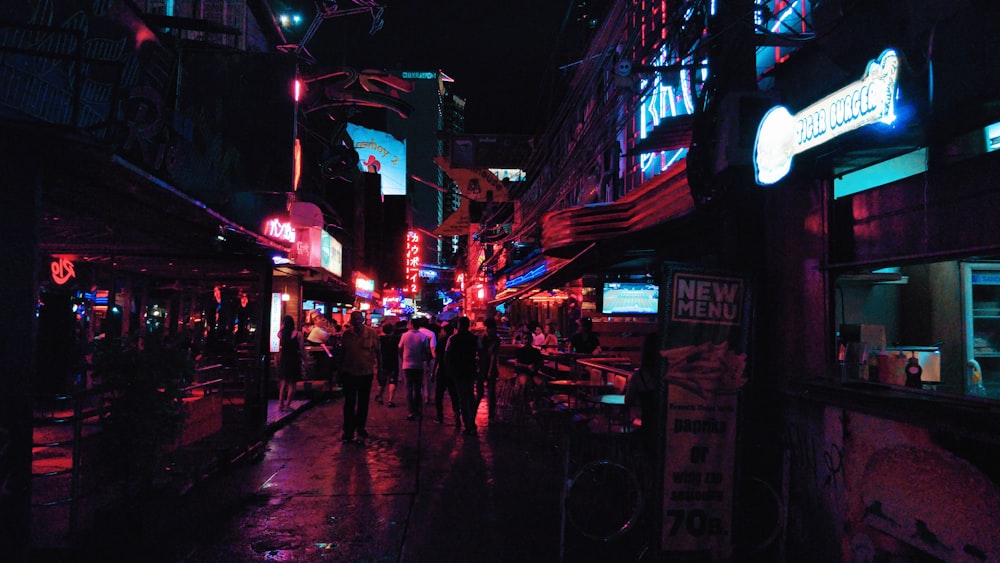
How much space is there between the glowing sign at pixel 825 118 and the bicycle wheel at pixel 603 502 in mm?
2914

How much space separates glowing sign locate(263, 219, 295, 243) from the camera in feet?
44.9

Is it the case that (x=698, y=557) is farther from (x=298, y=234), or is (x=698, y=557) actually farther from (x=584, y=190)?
(x=298, y=234)

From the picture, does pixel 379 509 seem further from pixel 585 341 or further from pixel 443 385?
pixel 585 341

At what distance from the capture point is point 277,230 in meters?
14.0

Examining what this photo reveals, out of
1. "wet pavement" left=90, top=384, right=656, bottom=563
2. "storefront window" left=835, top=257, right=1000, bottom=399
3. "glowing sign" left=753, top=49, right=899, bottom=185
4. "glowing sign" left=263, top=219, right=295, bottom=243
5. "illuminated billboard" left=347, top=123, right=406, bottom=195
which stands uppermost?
"illuminated billboard" left=347, top=123, right=406, bottom=195

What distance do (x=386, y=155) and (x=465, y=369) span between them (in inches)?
2656

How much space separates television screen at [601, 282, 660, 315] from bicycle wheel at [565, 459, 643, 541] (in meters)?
7.07

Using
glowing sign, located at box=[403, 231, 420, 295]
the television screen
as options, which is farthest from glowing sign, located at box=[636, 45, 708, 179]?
glowing sign, located at box=[403, 231, 420, 295]

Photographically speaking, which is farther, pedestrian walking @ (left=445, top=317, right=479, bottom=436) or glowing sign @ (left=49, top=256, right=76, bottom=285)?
glowing sign @ (left=49, top=256, right=76, bottom=285)

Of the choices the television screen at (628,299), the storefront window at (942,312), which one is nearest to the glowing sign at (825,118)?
the storefront window at (942,312)

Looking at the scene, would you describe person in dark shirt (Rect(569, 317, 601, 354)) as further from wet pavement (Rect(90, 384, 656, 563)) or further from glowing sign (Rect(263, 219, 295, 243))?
glowing sign (Rect(263, 219, 295, 243))

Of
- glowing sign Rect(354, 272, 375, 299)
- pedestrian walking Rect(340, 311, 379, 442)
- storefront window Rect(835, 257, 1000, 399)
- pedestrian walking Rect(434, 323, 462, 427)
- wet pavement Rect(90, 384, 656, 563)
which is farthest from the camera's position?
glowing sign Rect(354, 272, 375, 299)

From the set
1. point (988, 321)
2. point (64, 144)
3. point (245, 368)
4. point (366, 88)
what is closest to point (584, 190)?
point (366, 88)

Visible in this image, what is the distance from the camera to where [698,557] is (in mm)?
5090
